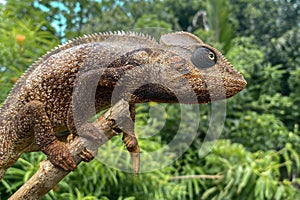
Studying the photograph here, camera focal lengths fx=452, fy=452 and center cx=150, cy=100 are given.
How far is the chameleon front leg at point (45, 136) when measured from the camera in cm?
127

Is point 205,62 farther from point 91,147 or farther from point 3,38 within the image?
point 3,38

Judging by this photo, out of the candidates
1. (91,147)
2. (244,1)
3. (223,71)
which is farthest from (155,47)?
(244,1)

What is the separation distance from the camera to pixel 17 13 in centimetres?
321

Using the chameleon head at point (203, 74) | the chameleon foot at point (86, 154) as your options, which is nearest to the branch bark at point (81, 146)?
the chameleon foot at point (86, 154)

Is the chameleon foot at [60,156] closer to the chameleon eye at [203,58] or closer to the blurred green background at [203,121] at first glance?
the chameleon eye at [203,58]

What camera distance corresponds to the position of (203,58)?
1277 millimetres

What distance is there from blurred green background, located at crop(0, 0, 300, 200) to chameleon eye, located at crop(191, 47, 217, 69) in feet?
4.03

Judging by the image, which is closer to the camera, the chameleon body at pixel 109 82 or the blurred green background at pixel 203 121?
the chameleon body at pixel 109 82

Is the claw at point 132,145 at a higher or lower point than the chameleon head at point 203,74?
lower

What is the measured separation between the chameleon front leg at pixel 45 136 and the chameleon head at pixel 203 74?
36 cm

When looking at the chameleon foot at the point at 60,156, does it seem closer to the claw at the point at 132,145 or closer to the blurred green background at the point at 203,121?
the claw at the point at 132,145

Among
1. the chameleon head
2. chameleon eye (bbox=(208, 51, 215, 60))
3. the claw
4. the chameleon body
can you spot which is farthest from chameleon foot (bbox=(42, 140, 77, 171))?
chameleon eye (bbox=(208, 51, 215, 60))

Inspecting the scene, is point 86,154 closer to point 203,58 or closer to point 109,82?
point 109,82

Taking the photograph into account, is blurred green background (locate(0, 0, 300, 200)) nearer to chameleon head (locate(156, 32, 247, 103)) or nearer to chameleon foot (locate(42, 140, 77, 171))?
chameleon foot (locate(42, 140, 77, 171))
